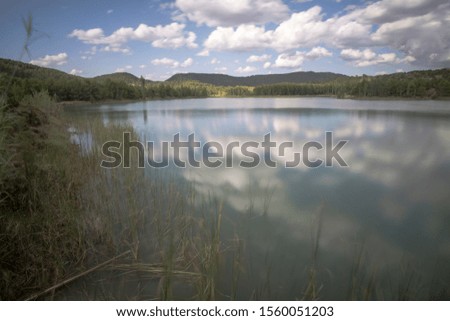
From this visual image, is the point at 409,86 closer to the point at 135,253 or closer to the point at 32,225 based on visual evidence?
the point at 135,253

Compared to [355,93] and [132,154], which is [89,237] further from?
[355,93]

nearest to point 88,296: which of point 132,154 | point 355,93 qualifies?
point 132,154

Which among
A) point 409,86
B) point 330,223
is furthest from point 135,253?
point 409,86

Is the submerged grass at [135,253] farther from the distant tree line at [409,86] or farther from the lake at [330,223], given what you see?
the distant tree line at [409,86]

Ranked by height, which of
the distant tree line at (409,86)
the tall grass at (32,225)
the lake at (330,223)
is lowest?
the lake at (330,223)

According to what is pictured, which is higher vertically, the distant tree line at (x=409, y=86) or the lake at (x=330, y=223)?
the distant tree line at (x=409, y=86)

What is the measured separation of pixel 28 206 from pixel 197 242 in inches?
84.3

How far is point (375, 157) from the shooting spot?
28.7 ft

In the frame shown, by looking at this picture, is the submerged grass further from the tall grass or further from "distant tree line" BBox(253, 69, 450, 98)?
"distant tree line" BBox(253, 69, 450, 98)

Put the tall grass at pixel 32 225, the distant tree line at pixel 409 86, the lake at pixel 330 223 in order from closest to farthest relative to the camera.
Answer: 1. the tall grass at pixel 32 225
2. the lake at pixel 330 223
3. the distant tree line at pixel 409 86

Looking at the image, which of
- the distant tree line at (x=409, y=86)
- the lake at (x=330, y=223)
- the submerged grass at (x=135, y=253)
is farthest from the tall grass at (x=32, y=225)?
the distant tree line at (x=409, y=86)

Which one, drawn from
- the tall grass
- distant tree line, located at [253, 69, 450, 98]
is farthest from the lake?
distant tree line, located at [253, 69, 450, 98]

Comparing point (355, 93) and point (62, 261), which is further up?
point (355, 93)
